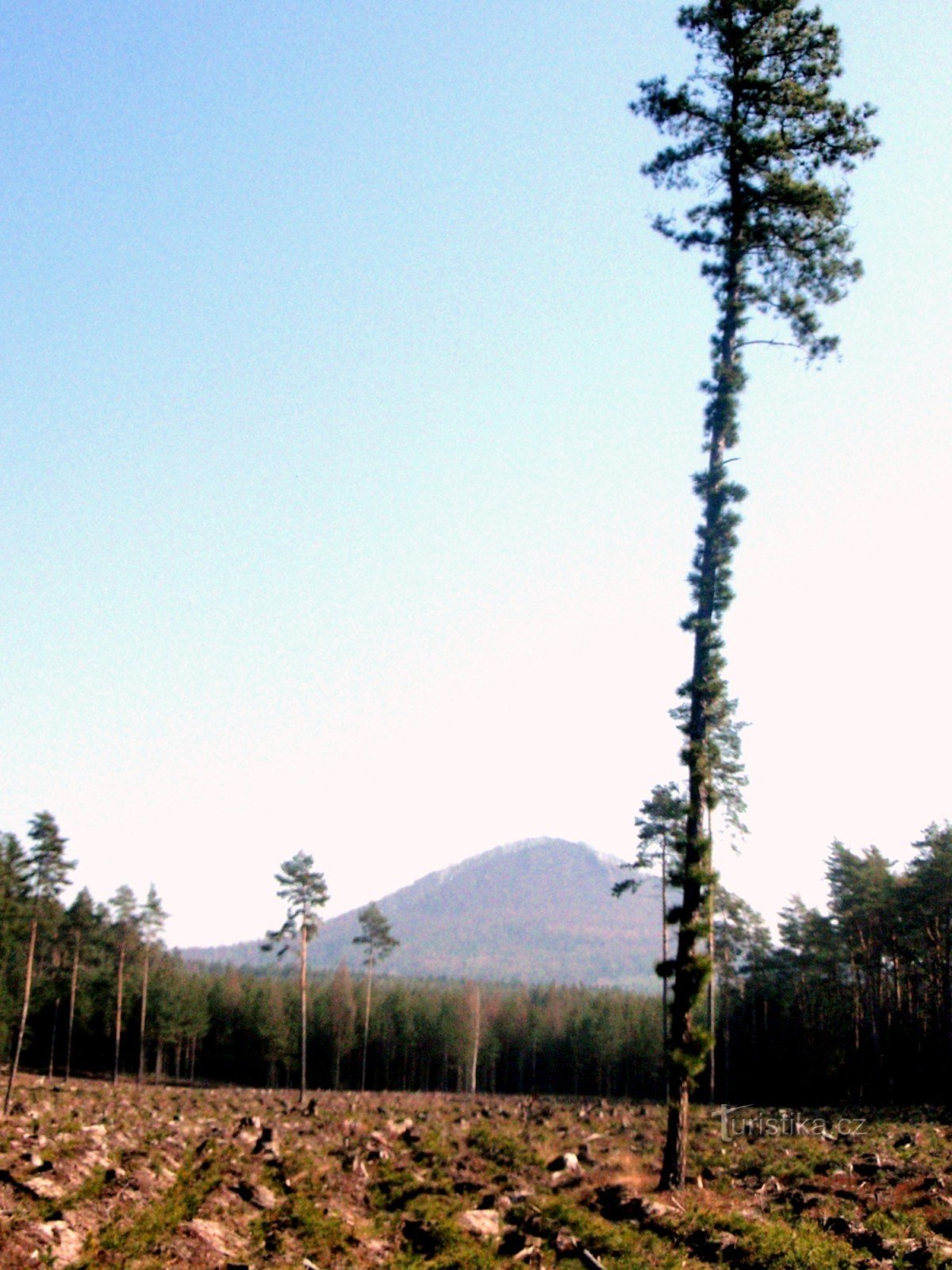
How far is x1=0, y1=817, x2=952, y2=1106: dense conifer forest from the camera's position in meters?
49.8

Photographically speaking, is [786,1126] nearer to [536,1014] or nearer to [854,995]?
[854,995]

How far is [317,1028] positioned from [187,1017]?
1505 cm

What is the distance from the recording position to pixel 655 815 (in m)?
44.6

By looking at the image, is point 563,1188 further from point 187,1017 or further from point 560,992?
point 560,992

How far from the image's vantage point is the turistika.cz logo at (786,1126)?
28656 millimetres

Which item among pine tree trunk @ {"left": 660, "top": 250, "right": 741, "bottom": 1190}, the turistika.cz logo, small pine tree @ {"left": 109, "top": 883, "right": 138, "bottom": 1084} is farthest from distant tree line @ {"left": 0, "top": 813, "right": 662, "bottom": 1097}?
pine tree trunk @ {"left": 660, "top": 250, "right": 741, "bottom": 1190}

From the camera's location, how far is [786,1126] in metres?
32.4

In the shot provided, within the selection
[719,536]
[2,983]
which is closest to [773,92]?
[719,536]

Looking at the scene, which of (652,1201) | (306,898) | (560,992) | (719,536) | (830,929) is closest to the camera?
(652,1201)

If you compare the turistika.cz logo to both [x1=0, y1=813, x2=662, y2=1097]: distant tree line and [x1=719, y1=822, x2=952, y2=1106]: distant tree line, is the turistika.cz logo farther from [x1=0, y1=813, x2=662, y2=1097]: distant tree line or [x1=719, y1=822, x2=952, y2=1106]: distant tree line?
[x1=0, y1=813, x2=662, y2=1097]: distant tree line

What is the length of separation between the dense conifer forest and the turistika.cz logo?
31.3ft

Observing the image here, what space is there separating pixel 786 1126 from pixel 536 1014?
69466 millimetres

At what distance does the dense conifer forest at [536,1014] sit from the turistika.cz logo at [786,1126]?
9.55 m

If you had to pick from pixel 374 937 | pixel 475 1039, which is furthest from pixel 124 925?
pixel 475 1039
